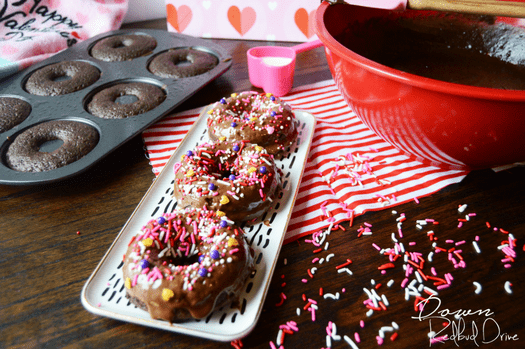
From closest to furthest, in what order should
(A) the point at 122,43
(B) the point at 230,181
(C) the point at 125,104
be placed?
(B) the point at 230,181 → (C) the point at 125,104 → (A) the point at 122,43

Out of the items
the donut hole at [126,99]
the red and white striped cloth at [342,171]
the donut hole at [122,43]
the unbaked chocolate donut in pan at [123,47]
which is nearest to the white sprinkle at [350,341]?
the red and white striped cloth at [342,171]

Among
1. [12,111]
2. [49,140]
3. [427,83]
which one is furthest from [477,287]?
[12,111]

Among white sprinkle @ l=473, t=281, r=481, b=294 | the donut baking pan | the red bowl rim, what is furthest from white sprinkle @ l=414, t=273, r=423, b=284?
the donut baking pan

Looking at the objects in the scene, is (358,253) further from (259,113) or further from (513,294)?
(259,113)

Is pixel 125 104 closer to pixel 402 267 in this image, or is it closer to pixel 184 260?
pixel 184 260

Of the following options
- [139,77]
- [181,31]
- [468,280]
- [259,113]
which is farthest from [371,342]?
[181,31]

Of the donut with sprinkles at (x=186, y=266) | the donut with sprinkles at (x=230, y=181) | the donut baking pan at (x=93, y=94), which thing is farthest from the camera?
the donut baking pan at (x=93, y=94)

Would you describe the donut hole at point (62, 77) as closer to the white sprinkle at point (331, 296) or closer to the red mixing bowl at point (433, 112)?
the red mixing bowl at point (433, 112)
